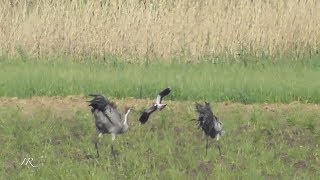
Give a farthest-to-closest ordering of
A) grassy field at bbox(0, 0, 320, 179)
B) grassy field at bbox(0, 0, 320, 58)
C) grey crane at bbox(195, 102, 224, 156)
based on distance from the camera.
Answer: grassy field at bbox(0, 0, 320, 58), grey crane at bbox(195, 102, 224, 156), grassy field at bbox(0, 0, 320, 179)

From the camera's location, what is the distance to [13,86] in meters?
10.8

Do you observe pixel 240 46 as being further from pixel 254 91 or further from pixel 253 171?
pixel 253 171

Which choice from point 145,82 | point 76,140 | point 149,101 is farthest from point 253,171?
point 145,82

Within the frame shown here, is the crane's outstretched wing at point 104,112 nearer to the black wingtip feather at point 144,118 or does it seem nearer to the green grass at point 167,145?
the green grass at point 167,145

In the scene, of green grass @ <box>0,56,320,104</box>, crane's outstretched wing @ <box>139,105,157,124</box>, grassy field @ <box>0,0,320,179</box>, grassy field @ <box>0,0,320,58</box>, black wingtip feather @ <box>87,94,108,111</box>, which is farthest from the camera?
grassy field @ <box>0,0,320,58</box>

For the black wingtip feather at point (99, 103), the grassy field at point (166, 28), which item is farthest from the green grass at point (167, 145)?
the grassy field at point (166, 28)

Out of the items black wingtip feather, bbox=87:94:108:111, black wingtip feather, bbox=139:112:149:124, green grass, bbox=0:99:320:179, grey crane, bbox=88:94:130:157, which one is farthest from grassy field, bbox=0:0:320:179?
black wingtip feather, bbox=87:94:108:111

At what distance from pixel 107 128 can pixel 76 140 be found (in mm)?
730

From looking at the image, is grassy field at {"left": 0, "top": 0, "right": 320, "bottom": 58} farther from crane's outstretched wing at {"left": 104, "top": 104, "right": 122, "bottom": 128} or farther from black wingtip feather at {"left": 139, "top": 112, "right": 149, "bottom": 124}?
crane's outstretched wing at {"left": 104, "top": 104, "right": 122, "bottom": 128}

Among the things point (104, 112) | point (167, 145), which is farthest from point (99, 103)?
Result: point (167, 145)

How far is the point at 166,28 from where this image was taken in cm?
1373

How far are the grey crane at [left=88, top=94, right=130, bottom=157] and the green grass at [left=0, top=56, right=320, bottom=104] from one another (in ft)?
9.34

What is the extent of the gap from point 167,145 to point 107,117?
2.35 ft

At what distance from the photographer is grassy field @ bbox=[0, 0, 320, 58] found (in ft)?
44.4
